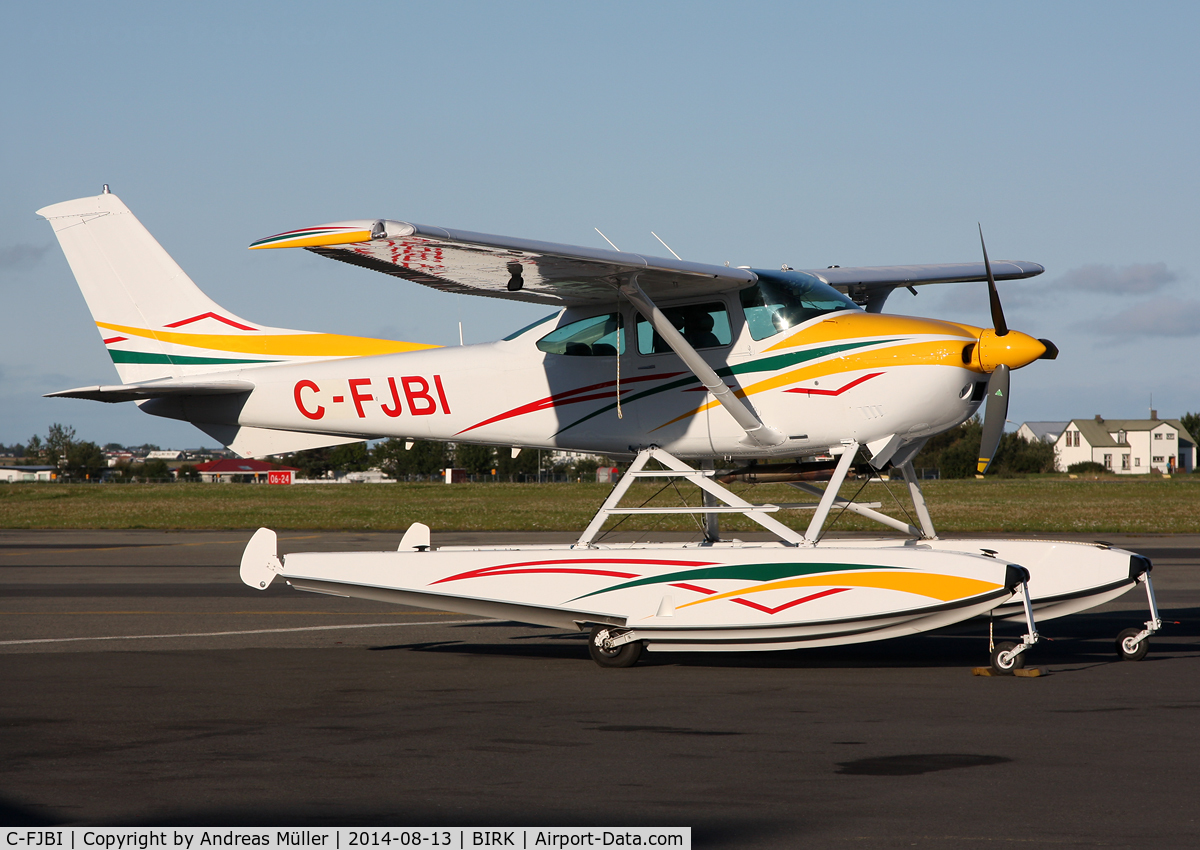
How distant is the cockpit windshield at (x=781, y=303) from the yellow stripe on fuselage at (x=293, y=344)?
12.2 ft

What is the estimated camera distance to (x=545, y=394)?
11234mm

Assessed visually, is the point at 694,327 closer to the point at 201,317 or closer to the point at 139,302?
the point at 201,317

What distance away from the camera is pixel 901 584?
8812 mm

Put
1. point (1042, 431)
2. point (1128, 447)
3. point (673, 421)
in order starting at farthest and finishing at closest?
point (1042, 431)
point (1128, 447)
point (673, 421)

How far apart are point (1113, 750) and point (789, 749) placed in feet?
5.81

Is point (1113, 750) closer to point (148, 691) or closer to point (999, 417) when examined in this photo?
point (999, 417)

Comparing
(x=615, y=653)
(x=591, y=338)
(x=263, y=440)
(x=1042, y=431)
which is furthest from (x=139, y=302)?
(x=1042, y=431)

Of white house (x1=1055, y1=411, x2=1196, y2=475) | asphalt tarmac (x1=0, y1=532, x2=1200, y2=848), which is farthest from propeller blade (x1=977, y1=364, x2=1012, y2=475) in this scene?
white house (x1=1055, y1=411, x2=1196, y2=475)

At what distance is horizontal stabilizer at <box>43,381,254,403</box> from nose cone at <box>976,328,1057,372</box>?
7.45m

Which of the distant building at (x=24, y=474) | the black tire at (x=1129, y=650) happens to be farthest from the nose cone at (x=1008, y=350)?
the distant building at (x=24, y=474)

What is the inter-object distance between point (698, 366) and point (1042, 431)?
139 m

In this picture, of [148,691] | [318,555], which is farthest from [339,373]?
[148,691]

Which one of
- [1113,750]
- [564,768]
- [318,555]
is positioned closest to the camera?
[564,768]

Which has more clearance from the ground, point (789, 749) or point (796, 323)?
point (796, 323)
